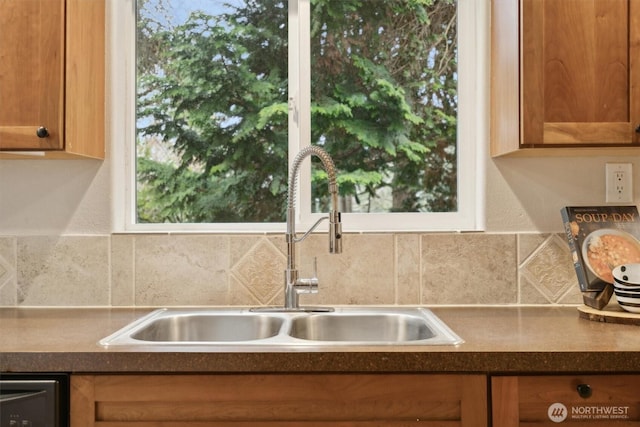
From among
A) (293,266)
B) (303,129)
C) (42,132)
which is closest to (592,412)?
(293,266)

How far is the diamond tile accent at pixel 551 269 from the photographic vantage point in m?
1.69

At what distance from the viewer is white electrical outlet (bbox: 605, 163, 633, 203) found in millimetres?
1676

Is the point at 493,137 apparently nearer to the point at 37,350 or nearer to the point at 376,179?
the point at 376,179

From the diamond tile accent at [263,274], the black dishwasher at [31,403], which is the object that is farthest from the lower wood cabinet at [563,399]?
the black dishwasher at [31,403]

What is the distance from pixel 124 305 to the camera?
1.71 metres

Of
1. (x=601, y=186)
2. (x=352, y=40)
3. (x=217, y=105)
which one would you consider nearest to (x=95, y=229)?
(x=217, y=105)

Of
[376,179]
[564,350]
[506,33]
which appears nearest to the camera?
[564,350]

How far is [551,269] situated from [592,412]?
65 cm

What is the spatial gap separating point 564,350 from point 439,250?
63 centimetres

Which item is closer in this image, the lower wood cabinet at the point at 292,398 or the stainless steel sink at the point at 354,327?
the lower wood cabinet at the point at 292,398

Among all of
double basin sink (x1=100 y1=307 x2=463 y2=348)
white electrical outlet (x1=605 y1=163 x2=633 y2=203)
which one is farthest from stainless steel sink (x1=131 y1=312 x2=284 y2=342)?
white electrical outlet (x1=605 y1=163 x2=633 y2=203)

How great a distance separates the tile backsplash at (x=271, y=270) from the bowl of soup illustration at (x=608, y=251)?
174 millimetres

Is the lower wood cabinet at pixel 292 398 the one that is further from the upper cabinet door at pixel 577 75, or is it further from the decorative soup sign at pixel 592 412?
the upper cabinet door at pixel 577 75

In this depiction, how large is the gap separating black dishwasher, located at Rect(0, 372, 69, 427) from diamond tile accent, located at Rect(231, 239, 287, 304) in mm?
682
